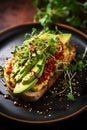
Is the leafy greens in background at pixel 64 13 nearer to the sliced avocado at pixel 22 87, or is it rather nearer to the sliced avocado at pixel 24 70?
the sliced avocado at pixel 24 70

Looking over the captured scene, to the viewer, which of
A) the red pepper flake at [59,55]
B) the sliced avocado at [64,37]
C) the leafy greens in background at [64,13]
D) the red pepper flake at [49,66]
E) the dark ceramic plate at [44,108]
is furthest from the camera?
the leafy greens in background at [64,13]

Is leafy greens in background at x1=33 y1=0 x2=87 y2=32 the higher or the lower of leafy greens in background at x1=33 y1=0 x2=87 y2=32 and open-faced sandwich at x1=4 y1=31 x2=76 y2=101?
the higher

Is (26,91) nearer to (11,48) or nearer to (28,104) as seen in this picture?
(28,104)

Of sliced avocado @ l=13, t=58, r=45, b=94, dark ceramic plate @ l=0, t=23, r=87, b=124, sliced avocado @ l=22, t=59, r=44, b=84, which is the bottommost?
dark ceramic plate @ l=0, t=23, r=87, b=124

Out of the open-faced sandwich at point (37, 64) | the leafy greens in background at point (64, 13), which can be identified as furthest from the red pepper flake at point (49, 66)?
the leafy greens in background at point (64, 13)

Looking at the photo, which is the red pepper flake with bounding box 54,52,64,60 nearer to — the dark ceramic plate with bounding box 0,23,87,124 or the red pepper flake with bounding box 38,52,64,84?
the red pepper flake with bounding box 38,52,64,84

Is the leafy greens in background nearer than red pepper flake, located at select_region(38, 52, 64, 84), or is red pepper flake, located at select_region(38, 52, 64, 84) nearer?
red pepper flake, located at select_region(38, 52, 64, 84)

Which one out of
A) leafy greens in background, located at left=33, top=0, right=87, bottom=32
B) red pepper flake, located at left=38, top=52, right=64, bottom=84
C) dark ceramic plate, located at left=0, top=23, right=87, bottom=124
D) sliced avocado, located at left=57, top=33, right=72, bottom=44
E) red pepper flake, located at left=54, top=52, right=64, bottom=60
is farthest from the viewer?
leafy greens in background, located at left=33, top=0, right=87, bottom=32

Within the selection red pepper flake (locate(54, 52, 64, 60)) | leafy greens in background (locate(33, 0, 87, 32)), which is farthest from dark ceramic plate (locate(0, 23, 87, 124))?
leafy greens in background (locate(33, 0, 87, 32))
